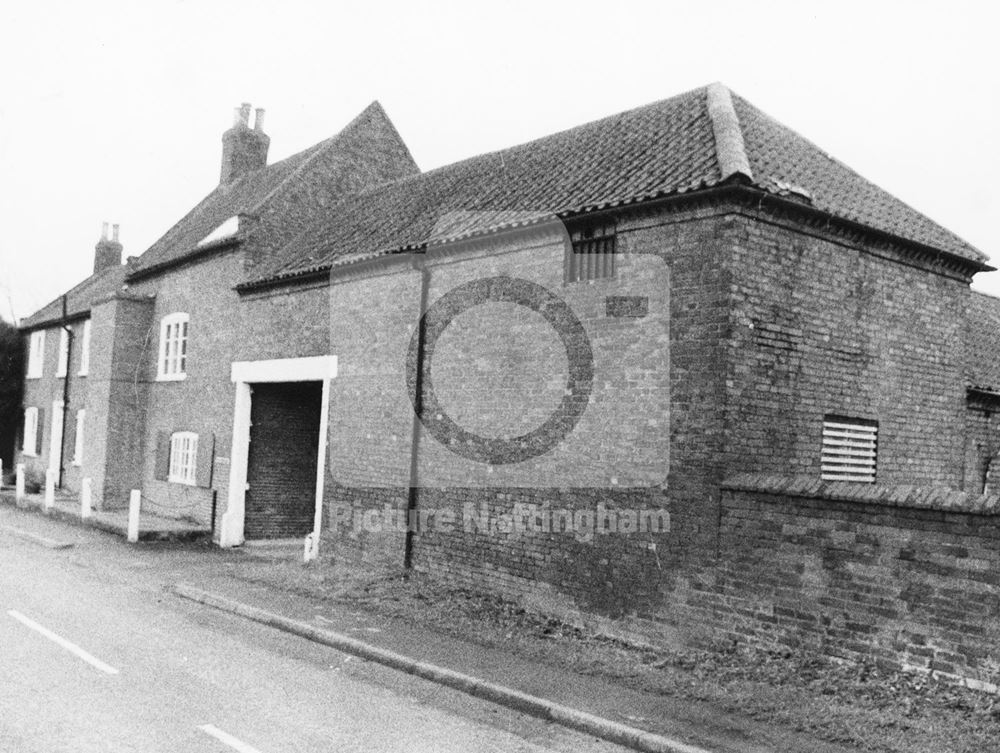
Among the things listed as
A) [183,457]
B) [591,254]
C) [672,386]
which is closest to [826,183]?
[591,254]

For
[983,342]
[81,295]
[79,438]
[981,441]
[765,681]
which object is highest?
[81,295]

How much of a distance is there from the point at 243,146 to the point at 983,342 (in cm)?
2086

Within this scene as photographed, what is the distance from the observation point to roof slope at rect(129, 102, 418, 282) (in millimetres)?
20625

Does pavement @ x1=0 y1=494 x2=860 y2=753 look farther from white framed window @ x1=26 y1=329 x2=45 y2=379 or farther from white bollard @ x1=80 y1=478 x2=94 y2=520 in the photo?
white framed window @ x1=26 y1=329 x2=45 y2=379

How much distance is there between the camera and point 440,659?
9086 millimetres

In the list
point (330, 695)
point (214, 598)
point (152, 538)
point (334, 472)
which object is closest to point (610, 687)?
point (330, 695)

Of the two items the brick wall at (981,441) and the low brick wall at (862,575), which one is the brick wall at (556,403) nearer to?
the low brick wall at (862,575)

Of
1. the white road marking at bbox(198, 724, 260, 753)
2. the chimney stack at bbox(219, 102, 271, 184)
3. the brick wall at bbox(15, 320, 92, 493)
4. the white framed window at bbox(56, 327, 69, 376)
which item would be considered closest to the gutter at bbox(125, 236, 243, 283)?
the chimney stack at bbox(219, 102, 271, 184)

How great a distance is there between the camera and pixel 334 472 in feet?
50.4

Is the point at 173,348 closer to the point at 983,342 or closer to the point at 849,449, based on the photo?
the point at 849,449

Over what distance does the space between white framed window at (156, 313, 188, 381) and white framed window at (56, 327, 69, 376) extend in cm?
889

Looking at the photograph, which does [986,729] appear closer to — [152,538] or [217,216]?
[152,538]

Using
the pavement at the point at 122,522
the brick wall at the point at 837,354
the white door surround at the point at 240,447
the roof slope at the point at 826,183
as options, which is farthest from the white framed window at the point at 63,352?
the brick wall at the point at 837,354

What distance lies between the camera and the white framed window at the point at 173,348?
21.6 meters
